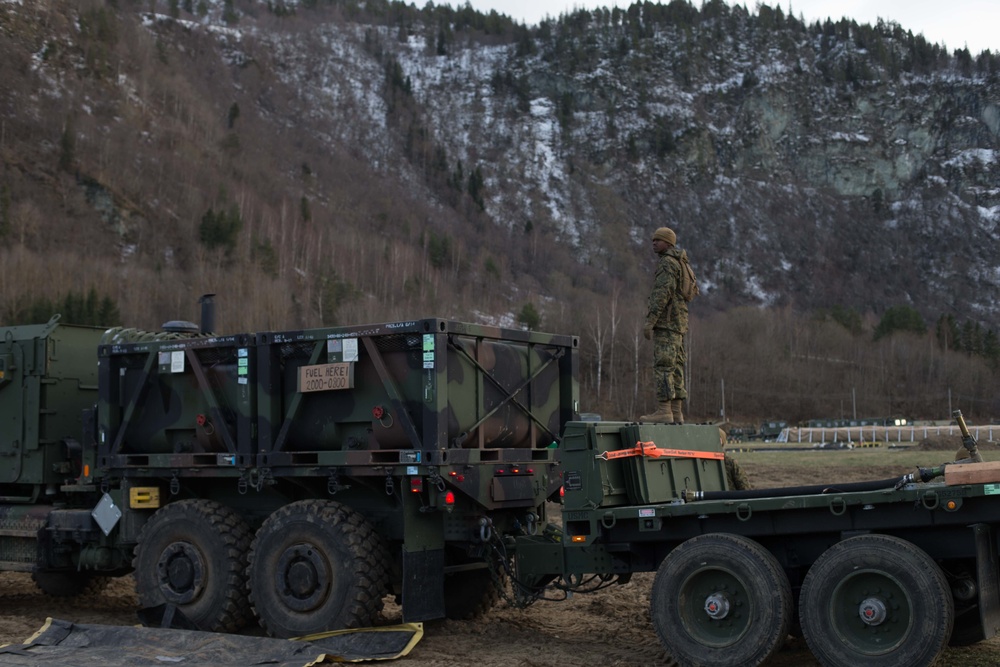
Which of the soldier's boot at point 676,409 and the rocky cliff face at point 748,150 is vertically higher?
the rocky cliff face at point 748,150

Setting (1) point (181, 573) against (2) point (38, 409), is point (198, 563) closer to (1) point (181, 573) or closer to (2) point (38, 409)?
(1) point (181, 573)

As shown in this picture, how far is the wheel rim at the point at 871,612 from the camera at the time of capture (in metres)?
6.99

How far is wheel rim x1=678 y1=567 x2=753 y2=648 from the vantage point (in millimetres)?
7598

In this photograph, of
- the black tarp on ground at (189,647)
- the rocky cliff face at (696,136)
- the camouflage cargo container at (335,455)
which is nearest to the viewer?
the black tarp on ground at (189,647)

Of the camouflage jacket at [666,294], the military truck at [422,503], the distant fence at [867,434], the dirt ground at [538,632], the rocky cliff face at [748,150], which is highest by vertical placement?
the rocky cliff face at [748,150]

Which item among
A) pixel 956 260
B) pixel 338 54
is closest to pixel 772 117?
pixel 956 260

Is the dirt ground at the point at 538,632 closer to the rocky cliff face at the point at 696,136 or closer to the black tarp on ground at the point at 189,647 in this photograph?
the black tarp on ground at the point at 189,647

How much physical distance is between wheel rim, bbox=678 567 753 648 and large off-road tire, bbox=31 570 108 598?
7576mm

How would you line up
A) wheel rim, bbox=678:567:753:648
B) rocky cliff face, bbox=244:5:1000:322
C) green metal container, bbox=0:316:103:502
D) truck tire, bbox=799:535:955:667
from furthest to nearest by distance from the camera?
rocky cliff face, bbox=244:5:1000:322, green metal container, bbox=0:316:103:502, wheel rim, bbox=678:567:753:648, truck tire, bbox=799:535:955:667

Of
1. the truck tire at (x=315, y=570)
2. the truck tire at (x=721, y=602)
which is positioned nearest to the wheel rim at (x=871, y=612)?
the truck tire at (x=721, y=602)

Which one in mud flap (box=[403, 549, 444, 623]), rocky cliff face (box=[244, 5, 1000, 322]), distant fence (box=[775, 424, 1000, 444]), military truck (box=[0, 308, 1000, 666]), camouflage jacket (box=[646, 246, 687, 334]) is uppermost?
rocky cliff face (box=[244, 5, 1000, 322])

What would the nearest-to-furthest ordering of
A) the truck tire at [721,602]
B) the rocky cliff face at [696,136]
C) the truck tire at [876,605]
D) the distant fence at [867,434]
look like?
the truck tire at [876,605], the truck tire at [721,602], the distant fence at [867,434], the rocky cliff face at [696,136]

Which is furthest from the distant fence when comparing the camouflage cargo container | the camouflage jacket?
the camouflage cargo container

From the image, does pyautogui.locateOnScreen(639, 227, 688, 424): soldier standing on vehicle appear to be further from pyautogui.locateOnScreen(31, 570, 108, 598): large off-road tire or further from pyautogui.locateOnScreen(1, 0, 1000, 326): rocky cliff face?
pyautogui.locateOnScreen(1, 0, 1000, 326): rocky cliff face
